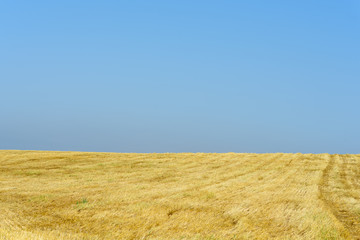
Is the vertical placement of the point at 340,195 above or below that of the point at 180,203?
above

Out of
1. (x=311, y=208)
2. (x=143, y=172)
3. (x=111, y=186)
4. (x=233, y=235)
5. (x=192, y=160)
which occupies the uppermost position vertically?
(x=192, y=160)

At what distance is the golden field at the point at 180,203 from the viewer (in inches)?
310

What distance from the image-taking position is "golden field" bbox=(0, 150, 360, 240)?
7.88 meters

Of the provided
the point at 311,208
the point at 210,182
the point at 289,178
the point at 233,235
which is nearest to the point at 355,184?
the point at 289,178

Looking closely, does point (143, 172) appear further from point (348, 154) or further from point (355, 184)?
point (348, 154)

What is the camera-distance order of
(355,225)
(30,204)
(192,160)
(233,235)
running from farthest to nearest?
(192,160)
(30,204)
(355,225)
(233,235)

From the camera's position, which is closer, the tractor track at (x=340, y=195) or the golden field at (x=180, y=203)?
the golden field at (x=180, y=203)

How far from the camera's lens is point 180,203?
10.7 meters

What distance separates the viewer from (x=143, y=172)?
20.6 metres

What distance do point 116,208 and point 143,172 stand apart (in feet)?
35.2

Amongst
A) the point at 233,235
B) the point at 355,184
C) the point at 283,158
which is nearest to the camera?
the point at 233,235

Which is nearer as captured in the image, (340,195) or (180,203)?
(180,203)

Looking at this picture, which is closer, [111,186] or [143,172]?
[111,186]

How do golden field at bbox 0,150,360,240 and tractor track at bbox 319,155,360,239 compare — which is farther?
tractor track at bbox 319,155,360,239
